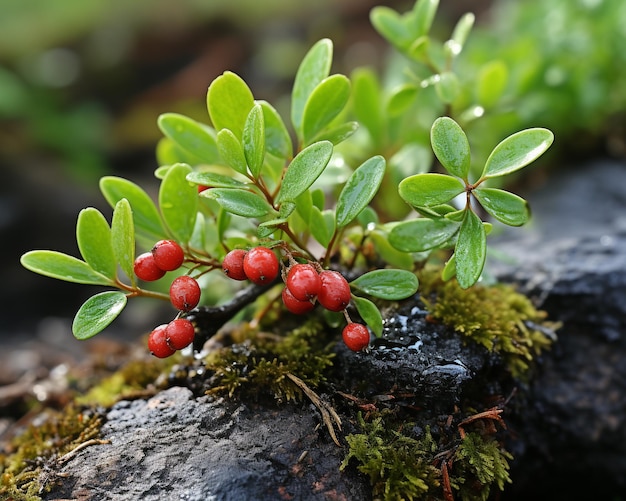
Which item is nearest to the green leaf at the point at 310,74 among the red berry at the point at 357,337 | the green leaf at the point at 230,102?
the green leaf at the point at 230,102

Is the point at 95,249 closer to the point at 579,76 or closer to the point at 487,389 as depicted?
the point at 487,389

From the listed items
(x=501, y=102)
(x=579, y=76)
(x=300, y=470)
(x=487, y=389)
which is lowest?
(x=300, y=470)

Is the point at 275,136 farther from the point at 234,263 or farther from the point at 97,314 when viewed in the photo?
the point at 97,314

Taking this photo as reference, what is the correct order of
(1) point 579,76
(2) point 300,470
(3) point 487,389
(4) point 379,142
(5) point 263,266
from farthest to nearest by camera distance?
(1) point 579,76
(4) point 379,142
(3) point 487,389
(2) point 300,470
(5) point 263,266

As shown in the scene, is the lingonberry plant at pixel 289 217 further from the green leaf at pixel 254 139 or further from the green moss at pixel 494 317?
the green moss at pixel 494 317

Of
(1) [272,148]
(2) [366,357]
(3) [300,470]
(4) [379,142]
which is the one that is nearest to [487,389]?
(2) [366,357]

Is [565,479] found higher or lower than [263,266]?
lower
